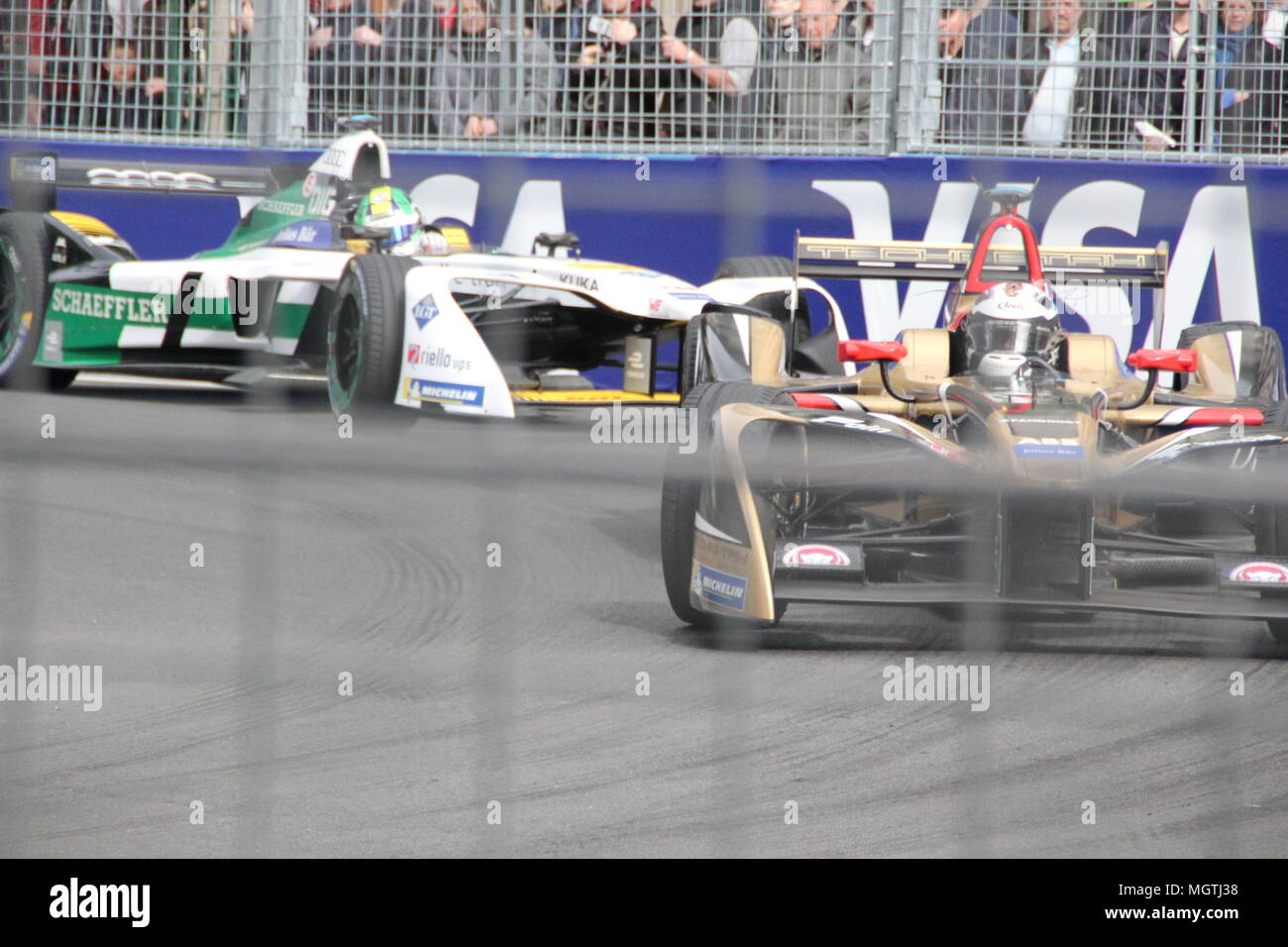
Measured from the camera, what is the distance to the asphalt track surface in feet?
6.34

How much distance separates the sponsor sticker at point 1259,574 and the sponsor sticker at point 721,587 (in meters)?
1.20

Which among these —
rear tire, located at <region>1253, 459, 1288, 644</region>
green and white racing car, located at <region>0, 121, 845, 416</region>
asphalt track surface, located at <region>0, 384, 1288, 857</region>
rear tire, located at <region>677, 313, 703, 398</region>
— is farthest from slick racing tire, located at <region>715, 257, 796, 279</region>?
rear tire, located at <region>1253, 459, 1288, 644</region>

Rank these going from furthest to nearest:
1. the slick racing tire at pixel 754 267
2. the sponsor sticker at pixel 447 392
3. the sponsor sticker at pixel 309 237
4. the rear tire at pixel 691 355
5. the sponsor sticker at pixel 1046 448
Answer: the sponsor sticker at pixel 309 237
the slick racing tire at pixel 754 267
the sponsor sticker at pixel 447 392
the rear tire at pixel 691 355
the sponsor sticker at pixel 1046 448

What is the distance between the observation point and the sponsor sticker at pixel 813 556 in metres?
4.42

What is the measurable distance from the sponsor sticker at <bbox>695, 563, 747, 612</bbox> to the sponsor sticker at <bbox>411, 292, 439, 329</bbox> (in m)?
2.48

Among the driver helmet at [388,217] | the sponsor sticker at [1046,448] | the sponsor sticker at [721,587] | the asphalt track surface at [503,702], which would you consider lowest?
the asphalt track surface at [503,702]

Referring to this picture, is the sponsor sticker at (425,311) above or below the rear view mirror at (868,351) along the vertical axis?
above

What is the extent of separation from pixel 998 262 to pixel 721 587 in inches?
76.3

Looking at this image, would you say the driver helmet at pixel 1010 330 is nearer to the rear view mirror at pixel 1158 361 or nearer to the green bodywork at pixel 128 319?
the rear view mirror at pixel 1158 361

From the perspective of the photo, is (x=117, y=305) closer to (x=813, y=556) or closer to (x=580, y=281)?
(x=580, y=281)

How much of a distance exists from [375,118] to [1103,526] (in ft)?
12.0

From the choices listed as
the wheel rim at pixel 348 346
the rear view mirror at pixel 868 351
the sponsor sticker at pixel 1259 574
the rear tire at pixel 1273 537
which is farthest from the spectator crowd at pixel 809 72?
the sponsor sticker at pixel 1259 574

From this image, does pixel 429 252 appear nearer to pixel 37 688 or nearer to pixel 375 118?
pixel 375 118

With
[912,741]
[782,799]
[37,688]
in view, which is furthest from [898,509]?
[37,688]
